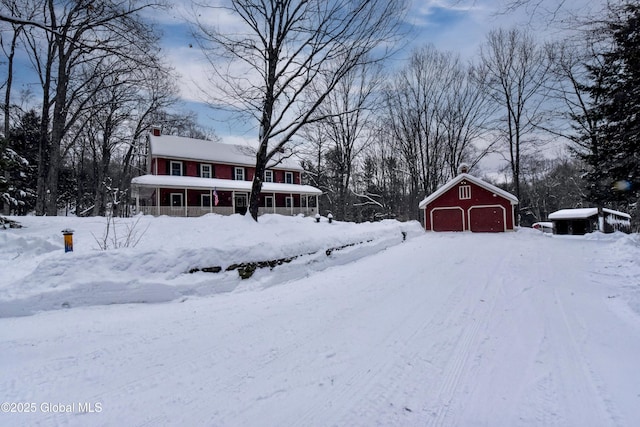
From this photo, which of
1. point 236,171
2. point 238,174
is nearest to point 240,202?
point 238,174

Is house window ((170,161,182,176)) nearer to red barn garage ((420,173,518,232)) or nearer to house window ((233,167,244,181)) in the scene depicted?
house window ((233,167,244,181))

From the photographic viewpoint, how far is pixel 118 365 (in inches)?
117

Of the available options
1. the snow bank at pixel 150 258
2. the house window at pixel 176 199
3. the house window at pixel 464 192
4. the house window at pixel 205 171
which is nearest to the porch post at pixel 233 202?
the house window at pixel 205 171

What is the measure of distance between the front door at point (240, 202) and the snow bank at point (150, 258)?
13885 millimetres

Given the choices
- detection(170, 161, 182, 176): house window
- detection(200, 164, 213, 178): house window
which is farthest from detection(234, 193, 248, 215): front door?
detection(170, 161, 182, 176): house window

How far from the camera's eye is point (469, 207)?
20.2 meters

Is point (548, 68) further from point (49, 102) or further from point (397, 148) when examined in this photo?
point (49, 102)

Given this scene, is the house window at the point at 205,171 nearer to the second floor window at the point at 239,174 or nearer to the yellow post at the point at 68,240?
the second floor window at the point at 239,174

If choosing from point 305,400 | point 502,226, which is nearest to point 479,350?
point 305,400

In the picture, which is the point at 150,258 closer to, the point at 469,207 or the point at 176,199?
the point at 176,199

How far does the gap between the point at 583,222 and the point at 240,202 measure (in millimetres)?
28708

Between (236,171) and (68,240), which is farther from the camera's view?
(236,171)

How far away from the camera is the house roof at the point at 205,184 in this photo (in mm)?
18641

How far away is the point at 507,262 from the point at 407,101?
2012cm
